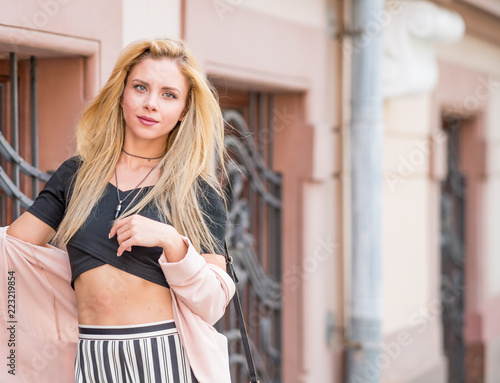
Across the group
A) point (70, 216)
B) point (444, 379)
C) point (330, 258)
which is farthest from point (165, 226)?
point (444, 379)

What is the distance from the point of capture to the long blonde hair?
7.61 feet

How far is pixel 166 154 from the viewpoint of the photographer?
2.43 meters

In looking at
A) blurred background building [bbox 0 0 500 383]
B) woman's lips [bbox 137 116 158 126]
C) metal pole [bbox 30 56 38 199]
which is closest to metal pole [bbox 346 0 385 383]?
blurred background building [bbox 0 0 500 383]

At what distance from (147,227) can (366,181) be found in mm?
2966

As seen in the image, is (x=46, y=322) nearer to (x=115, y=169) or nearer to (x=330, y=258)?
(x=115, y=169)

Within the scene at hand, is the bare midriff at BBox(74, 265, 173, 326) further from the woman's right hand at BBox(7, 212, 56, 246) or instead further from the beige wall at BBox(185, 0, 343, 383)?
the beige wall at BBox(185, 0, 343, 383)

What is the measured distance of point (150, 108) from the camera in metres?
2.35

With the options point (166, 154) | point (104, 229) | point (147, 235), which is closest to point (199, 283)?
point (147, 235)

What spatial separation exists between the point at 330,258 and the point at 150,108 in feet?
9.75

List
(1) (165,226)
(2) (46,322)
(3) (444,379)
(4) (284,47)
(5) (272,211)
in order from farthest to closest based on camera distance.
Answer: (3) (444,379) < (5) (272,211) < (4) (284,47) < (2) (46,322) < (1) (165,226)

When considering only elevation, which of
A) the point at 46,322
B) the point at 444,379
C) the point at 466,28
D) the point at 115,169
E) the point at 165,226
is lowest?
the point at 444,379

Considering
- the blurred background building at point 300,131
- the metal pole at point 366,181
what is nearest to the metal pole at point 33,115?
the blurred background building at point 300,131

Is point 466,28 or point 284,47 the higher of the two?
point 466,28

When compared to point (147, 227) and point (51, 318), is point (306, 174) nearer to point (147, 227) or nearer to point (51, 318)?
point (51, 318)
